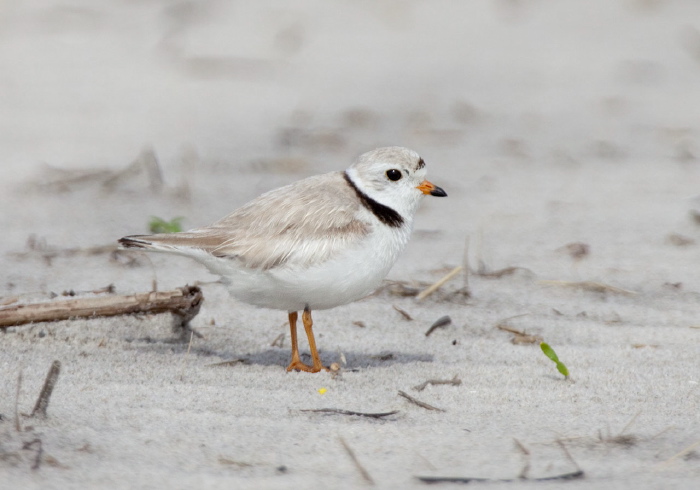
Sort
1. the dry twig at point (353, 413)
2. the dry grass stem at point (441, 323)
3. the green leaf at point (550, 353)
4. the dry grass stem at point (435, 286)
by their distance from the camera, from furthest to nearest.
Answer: the dry grass stem at point (435, 286)
the dry grass stem at point (441, 323)
the green leaf at point (550, 353)
the dry twig at point (353, 413)

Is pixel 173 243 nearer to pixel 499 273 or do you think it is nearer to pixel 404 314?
pixel 404 314

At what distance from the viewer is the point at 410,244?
6.09 meters

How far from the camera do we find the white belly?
3949mm

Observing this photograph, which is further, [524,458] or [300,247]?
[300,247]

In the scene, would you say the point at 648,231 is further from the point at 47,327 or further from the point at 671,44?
the point at 671,44

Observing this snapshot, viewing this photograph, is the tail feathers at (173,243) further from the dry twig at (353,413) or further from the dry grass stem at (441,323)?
the dry grass stem at (441,323)

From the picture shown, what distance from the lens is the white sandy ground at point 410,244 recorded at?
3.04 m

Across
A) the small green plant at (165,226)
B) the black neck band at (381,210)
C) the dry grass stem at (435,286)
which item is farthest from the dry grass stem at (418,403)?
the small green plant at (165,226)

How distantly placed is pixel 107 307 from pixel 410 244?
2.44 meters

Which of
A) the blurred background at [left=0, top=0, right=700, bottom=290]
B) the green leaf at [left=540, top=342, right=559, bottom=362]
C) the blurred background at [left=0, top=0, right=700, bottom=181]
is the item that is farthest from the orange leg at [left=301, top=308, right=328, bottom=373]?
the blurred background at [left=0, top=0, right=700, bottom=181]

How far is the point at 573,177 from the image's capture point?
7.52 m

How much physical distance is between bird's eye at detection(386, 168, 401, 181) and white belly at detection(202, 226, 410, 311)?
0.32 metres

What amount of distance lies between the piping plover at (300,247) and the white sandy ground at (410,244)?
1.01ft

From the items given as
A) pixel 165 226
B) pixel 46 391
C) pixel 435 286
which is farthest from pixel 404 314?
pixel 46 391
